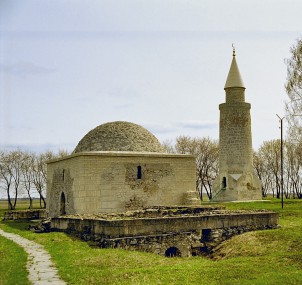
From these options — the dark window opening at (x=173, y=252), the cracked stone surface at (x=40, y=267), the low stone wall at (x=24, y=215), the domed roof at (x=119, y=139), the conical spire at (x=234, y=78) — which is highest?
the conical spire at (x=234, y=78)

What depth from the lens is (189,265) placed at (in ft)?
39.2

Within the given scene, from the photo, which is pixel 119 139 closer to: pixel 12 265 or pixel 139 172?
pixel 139 172

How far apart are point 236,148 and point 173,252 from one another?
2254 cm

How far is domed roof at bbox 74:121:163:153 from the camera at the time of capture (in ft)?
77.6

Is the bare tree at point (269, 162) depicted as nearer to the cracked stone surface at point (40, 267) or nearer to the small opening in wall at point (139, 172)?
the small opening in wall at point (139, 172)

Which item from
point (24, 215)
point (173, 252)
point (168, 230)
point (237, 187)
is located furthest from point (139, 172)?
point (237, 187)

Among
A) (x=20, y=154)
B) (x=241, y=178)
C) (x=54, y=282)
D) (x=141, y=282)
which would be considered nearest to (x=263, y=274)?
(x=141, y=282)

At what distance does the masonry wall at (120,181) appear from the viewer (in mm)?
21484

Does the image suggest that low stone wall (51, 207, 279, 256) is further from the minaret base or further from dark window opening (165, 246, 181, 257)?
the minaret base

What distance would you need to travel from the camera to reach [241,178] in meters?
37.2

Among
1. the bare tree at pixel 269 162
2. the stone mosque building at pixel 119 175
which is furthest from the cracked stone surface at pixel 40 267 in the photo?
the bare tree at pixel 269 162

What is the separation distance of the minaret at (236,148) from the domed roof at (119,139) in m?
13.9

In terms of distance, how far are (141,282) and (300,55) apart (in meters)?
21.1

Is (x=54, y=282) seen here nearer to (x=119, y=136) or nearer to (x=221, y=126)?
(x=119, y=136)
